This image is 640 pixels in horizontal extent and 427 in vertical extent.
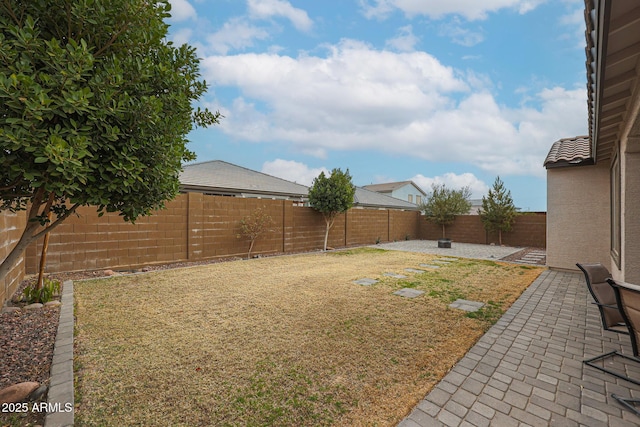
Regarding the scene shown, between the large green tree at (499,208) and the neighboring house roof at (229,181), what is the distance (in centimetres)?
1003

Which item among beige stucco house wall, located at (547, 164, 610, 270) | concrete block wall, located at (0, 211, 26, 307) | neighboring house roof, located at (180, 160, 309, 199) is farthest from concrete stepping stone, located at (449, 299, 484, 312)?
neighboring house roof, located at (180, 160, 309, 199)

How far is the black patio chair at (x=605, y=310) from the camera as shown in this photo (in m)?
2.69

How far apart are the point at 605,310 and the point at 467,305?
1805mm

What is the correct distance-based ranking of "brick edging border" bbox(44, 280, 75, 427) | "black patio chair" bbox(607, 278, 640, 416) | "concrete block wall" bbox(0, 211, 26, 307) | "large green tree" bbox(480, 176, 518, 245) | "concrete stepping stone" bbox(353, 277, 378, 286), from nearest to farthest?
1. "brick edging border" bbox(44, 280, 75, 427)
2. "black patio chair" bbox(607, 278, 640, 416)
3. "concrete block wall" bbox(0, 211, 26, 307)
4. "concrete stepping stone" bbox(353, 277, 378, 286)
5. "large green tree" bbox(480, 176, 518, 245)

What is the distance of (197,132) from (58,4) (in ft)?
4.46

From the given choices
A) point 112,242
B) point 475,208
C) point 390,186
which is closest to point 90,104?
point 112,242

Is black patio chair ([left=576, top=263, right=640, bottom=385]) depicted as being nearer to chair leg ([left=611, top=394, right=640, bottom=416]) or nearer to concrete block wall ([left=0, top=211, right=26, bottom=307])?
chair leg ([left=611, top=394, right=640, bottom=416])

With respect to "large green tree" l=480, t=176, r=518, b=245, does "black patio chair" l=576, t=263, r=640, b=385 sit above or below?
below

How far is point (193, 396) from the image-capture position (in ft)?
7.19

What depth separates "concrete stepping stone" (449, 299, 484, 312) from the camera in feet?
14.5

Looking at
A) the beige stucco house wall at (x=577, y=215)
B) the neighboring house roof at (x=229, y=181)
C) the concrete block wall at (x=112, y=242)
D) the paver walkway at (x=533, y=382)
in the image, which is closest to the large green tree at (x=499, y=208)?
the beige stucco house wall at (x=577, y=215)

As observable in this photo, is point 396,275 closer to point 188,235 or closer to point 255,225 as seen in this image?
point 255,225

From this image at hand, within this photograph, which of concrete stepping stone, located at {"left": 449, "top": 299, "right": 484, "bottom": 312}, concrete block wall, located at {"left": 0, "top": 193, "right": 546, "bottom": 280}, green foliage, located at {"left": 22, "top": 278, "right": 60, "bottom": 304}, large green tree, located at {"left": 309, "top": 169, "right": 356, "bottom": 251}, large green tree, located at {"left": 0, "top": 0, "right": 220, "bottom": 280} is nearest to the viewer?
large green tree, located at {"left": 0, "top": 0, "right": 220, "bottom": 280}

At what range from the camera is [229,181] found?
44.3 ft
